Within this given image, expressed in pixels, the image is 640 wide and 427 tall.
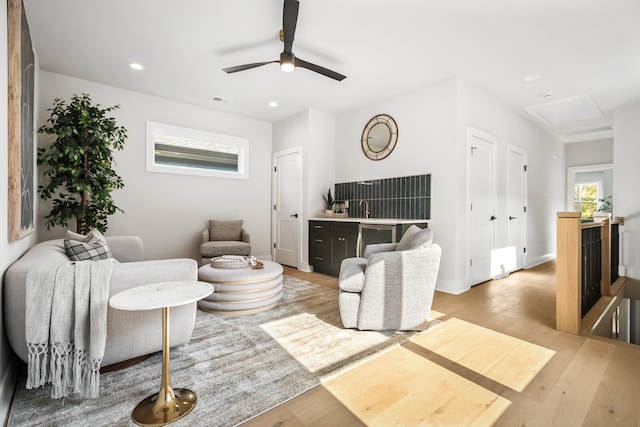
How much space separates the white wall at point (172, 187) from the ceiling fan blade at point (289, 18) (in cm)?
290

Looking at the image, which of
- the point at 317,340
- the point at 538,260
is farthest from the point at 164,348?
the point at 538,260

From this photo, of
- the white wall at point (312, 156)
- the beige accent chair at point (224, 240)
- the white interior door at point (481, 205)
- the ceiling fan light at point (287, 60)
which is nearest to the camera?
the ceiling fan light at point (287, 60)

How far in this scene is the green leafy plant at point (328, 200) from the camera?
5.21 meters

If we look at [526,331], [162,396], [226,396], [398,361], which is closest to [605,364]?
[526,331]

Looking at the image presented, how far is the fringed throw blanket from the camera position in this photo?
4.66 feet

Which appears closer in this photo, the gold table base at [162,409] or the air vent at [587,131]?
the gold table base at [162,409]

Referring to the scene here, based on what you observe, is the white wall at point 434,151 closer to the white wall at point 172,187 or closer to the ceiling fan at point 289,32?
the ceiling fan at point 289,32

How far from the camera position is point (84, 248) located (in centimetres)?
229

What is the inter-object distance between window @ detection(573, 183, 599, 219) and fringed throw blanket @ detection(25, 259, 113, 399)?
9.50 meters

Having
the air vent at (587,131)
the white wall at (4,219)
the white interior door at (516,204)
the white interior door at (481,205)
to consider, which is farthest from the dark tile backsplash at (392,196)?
the air vent at (587,131)

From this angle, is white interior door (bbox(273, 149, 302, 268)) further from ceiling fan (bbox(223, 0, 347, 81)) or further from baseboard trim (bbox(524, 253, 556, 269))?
baseboard trim (bbox(524, 253, 556, 269))

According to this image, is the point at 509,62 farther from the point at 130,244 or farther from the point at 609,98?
the point at 130,244

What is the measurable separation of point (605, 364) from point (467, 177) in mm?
2418

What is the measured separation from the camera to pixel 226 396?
158 cm
